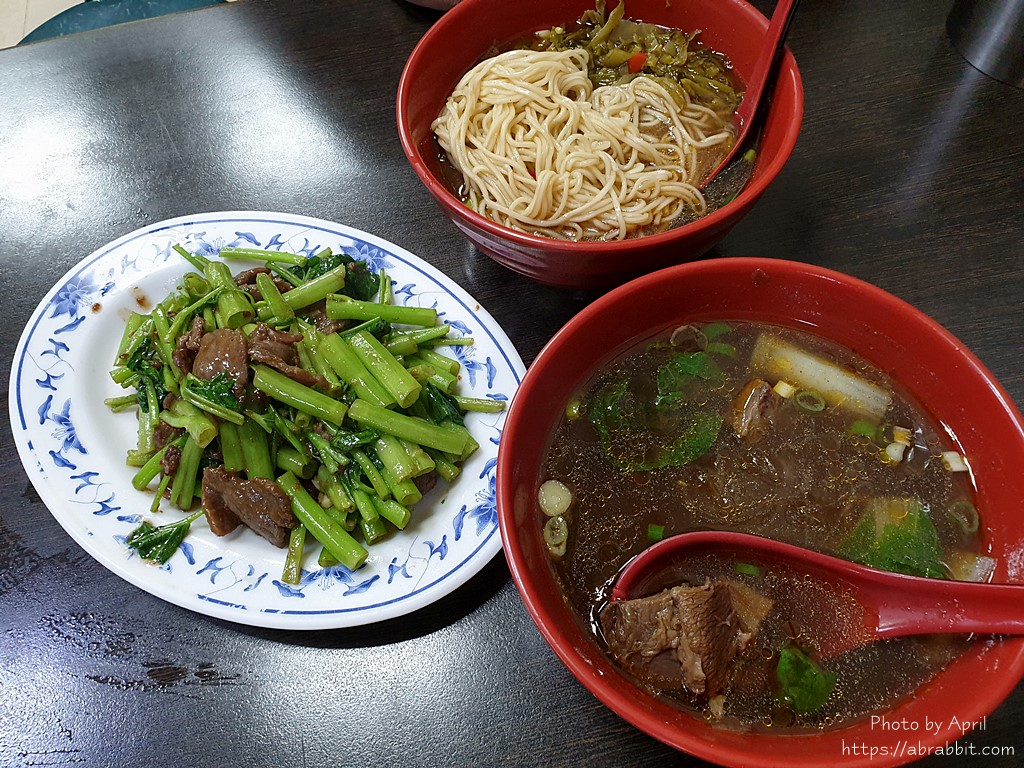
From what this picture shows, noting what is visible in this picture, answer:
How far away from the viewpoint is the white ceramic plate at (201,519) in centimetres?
148

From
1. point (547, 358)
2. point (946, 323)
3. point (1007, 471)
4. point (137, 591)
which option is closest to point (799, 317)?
point (1007, 471)

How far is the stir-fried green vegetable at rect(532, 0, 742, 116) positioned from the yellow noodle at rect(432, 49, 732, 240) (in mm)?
46

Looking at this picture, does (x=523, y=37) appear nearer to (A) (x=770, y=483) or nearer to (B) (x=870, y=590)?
(A) (x=770, y=483)

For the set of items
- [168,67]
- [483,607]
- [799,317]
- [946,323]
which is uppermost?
[799,317]

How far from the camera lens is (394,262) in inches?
74.8

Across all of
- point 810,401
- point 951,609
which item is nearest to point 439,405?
point 810,401

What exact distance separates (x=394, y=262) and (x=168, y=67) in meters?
1.25

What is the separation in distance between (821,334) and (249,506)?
4.24ft

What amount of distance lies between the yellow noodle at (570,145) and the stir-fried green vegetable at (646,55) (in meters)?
0.05

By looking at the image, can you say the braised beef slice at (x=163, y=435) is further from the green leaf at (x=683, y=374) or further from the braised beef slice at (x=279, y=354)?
the green leaf at (x=683, y=374)

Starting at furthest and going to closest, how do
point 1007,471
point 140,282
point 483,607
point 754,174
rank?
point 140,282, point 754,174, point 483,607, point 1007,471

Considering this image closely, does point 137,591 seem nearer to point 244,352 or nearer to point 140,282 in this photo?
point 244,352

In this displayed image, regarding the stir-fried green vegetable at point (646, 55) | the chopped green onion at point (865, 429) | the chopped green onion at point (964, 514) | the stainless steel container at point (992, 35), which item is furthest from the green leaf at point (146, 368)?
the stainless steel container at point (992, 35)

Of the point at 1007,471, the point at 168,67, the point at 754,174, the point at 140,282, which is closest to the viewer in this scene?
the point at 1007,471
